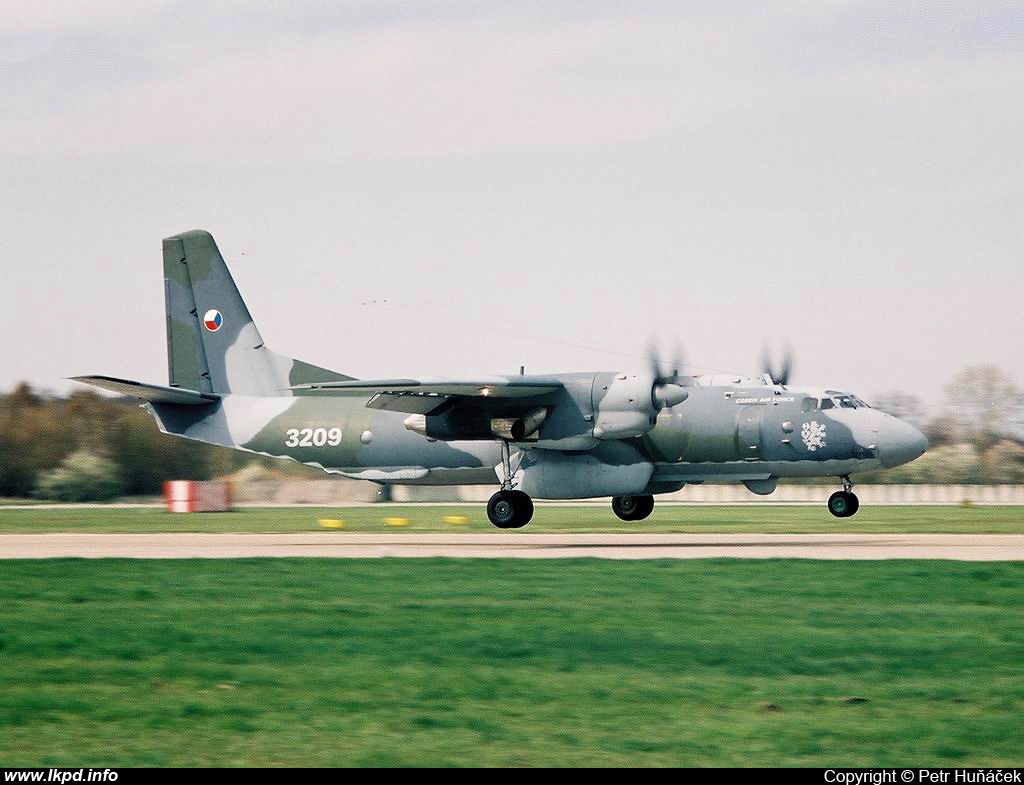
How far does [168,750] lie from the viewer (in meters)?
9.03

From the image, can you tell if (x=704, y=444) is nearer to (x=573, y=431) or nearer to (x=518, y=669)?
(x=573, y=431)

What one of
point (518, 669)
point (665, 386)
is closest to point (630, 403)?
point (665, 386)

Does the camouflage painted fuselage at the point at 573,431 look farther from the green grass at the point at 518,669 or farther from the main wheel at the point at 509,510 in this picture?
the green grass at the point at 518,669

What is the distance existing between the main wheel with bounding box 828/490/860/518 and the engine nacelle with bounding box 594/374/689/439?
18.9 feet

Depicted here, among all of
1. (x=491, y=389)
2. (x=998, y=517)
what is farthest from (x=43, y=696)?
(x=998, y=517)

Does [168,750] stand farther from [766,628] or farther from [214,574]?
[214,574]

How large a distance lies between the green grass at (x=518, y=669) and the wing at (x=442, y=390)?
11.1 metres

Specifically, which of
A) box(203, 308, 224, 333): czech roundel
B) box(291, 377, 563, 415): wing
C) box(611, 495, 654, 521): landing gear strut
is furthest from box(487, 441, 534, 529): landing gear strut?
box(203, 308, 224, 333): czech roundel

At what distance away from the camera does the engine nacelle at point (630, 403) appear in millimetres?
31484

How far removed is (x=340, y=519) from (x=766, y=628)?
87.1ft

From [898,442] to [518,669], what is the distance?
75.2ft

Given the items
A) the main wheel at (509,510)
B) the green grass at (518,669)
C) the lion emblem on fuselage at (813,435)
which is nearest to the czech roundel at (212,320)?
the main wheel at (509,510)

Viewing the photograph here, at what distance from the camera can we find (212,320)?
132 feet

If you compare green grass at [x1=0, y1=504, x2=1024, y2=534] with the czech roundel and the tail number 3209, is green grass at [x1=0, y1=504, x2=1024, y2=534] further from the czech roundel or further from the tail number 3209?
the czech roundel
